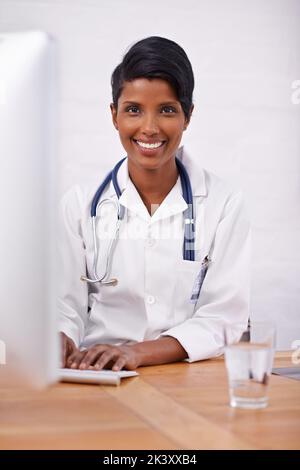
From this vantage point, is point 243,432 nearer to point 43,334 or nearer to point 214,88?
point 43,334

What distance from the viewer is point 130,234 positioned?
1.57 m

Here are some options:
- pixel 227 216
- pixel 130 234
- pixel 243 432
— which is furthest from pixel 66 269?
pixel 243 432

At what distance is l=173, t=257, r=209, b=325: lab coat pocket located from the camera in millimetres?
1511

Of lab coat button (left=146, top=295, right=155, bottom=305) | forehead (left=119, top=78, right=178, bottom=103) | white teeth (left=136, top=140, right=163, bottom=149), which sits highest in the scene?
forehead (left=119, top=78, right=178, bottom=103)

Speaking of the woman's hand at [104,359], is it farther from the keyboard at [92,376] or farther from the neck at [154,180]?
the neck at [154,180]

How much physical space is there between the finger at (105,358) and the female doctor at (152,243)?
0.93 ft

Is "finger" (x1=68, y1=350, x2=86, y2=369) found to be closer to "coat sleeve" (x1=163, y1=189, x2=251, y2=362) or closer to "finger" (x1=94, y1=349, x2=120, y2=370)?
"finger" (x1=94, y1=349, x2=120, y2=370)

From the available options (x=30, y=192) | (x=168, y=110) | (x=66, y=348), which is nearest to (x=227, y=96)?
(x=168, y=110)

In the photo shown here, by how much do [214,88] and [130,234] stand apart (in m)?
1.17

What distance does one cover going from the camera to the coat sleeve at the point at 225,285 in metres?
1.35

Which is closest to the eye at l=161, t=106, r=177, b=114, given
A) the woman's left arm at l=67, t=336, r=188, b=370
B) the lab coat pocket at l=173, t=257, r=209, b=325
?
the lab coat pocket at l=173, t=257, r=209, b=325

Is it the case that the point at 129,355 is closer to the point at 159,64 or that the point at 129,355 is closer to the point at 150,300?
the point at 150,300

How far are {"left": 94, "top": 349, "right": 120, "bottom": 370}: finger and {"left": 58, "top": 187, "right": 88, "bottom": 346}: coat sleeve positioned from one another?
0.31 metres

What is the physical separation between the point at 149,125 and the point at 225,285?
0.40 m
